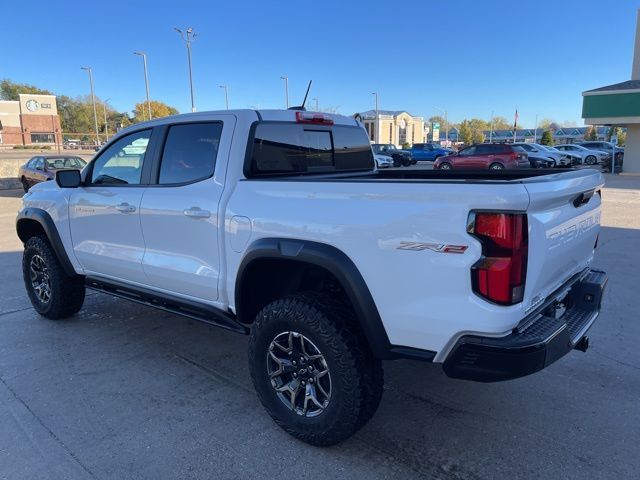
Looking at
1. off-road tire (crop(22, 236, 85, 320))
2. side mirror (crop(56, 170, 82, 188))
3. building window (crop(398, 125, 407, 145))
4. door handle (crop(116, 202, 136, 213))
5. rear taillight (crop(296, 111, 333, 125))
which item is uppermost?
building window (crop(398, 125, 407, 145))

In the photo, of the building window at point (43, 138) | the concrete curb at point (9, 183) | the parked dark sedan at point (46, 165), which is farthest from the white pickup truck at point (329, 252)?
the building window at point (43, 138)

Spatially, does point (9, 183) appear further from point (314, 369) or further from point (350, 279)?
point (350, 279)

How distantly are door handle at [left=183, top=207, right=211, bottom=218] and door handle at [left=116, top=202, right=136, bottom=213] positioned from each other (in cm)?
69

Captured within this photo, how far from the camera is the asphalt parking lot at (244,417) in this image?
8.90ft

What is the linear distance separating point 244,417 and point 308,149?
2000 mm

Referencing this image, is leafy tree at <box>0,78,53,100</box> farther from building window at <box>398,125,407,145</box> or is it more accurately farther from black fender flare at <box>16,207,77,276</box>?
black fender flare at <box>16,207,77,276</box>

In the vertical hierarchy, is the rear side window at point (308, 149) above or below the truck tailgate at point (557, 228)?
above

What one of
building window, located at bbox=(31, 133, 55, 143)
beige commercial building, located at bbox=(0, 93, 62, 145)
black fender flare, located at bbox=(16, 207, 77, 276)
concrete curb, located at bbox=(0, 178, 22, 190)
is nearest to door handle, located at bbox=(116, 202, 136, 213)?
black fender flare, located at bbox=(16, 207, 77, 276)

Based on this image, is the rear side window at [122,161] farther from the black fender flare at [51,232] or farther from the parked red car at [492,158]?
the parked red car at [492,158]

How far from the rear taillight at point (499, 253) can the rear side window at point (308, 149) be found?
1.68 metres

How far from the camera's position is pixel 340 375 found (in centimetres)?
266

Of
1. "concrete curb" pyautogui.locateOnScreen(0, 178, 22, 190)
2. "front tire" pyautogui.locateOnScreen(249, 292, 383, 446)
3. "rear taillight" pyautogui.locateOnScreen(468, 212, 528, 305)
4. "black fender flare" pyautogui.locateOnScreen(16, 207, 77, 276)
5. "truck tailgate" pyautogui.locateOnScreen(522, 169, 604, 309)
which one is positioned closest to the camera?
"rear taillight" pyautogui.locateOnScreen(468, 212, 528, 305)

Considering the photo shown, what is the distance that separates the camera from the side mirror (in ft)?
14.4

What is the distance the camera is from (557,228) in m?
2.51
